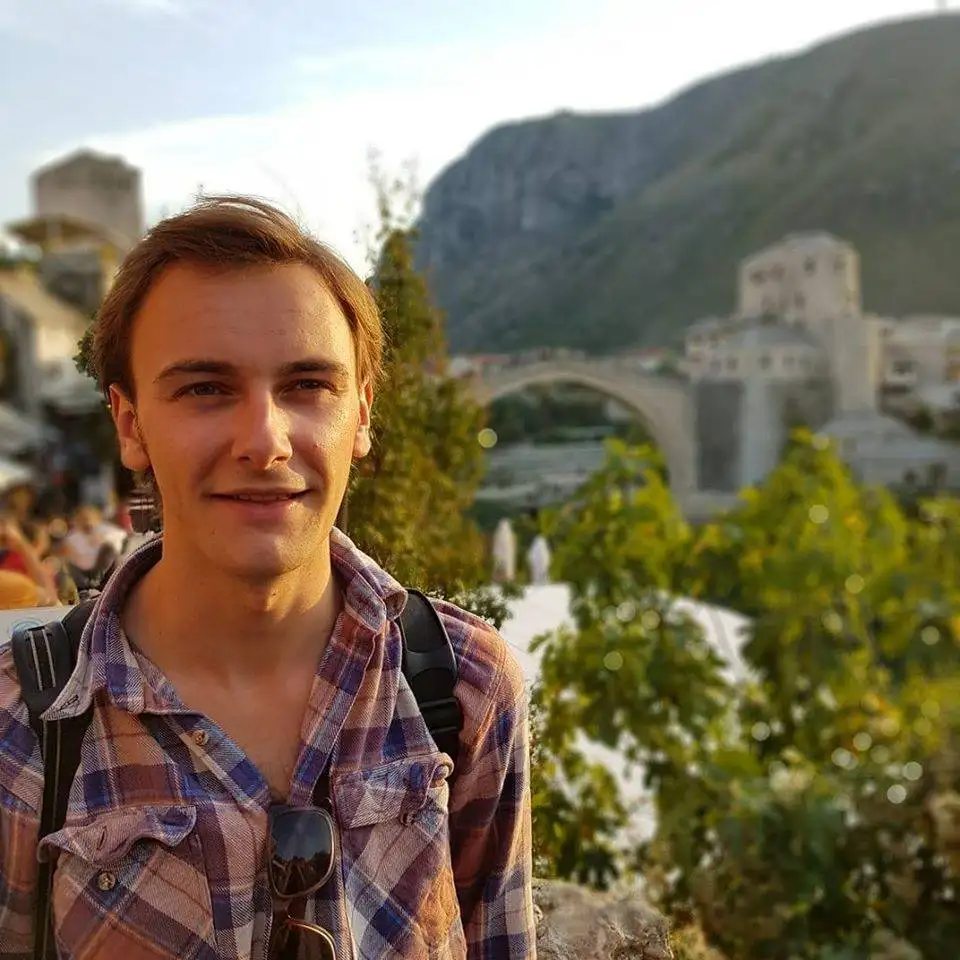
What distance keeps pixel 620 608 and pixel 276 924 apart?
1889 mm

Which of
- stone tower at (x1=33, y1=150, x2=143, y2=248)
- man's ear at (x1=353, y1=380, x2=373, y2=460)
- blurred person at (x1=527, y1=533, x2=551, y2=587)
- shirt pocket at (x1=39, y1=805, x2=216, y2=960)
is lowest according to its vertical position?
blurred person at (x1=527, y1=533, x2=551, y2=587)

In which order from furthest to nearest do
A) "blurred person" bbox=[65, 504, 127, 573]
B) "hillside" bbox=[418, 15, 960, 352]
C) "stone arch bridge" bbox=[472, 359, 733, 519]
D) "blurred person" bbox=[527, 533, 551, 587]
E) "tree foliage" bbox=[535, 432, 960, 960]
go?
"hillside" bbox=[418, 15, 960, 352] → "stone arch bridge" bbox=[472, 359, 733, 519] → "blurred person" bbox=[527, 533, 551, 587] → "blurred person" bbox=[65, 504, 127, 573] → "tree foliage" bbox=[535, 432, 960, 960]

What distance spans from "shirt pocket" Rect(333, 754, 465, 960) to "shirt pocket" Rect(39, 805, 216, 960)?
0.10 metres

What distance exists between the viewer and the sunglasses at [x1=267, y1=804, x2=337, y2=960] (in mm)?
667

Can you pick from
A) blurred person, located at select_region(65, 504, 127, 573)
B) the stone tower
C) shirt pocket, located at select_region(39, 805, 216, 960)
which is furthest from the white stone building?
shirt pocket, located at select_region(39, 805, 216, 960)

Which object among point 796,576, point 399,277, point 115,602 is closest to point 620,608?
A: point 796,576

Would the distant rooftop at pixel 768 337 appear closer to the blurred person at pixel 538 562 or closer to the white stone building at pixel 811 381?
the white stone building at pixel 811 381

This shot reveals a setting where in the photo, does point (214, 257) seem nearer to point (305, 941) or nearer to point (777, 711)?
point (305, 941)

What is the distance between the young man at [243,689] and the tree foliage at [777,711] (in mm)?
749

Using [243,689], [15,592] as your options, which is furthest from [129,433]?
[15,592]

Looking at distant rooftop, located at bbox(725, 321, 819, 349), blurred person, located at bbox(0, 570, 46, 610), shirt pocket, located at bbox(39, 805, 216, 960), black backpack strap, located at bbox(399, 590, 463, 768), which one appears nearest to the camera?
shirt pocket, located at bbox(39, 805, 216, 960)

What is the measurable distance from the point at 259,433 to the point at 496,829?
0.38 meters

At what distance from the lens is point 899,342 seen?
2542 cm

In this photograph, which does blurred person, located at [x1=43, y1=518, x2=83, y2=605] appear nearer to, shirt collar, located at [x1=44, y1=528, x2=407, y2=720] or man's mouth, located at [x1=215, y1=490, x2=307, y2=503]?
shirt collar, located at [x1=44, y1=528, x2=407, y2=720]
